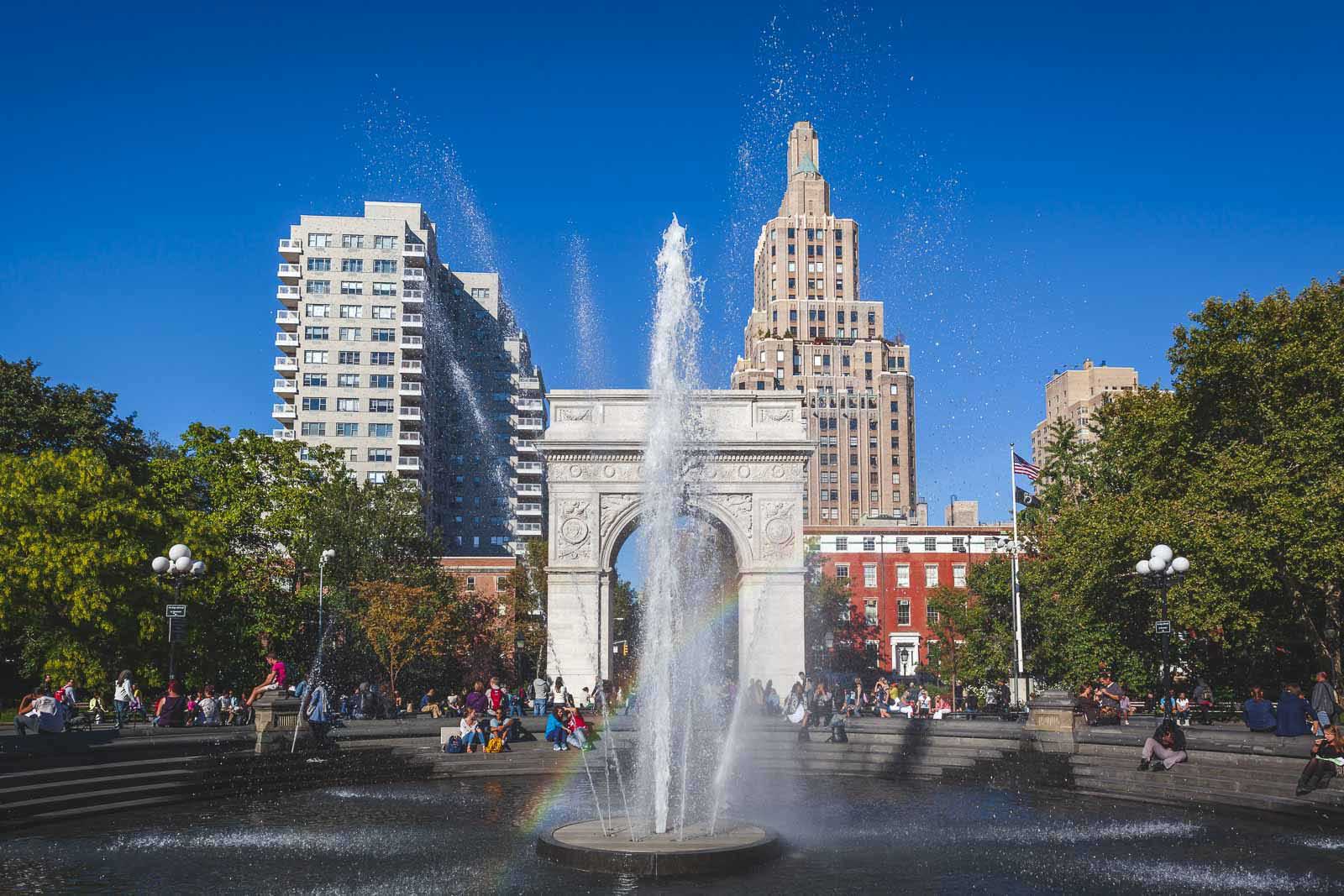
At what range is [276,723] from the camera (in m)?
20.7

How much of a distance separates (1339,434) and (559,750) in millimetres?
20931

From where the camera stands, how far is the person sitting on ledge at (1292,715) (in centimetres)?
1825

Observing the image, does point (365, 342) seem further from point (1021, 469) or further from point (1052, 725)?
point (1052, 725)

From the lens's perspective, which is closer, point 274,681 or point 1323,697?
point 1323,697

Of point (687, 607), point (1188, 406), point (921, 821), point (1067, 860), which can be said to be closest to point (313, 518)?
point (687, 607)

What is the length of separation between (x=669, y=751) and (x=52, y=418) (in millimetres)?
33861

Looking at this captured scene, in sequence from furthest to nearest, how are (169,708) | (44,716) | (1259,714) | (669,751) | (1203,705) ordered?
(1203,705)
(169,708)
(1259,714)
(44,716)
(669,751)

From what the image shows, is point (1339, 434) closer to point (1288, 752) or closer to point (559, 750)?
point (1288, 752)

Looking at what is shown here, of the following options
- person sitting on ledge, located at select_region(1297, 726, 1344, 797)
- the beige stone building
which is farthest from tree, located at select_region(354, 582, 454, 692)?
the beige stone building

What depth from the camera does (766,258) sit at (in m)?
117

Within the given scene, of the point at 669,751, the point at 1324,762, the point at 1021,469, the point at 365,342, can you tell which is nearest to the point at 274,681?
the point at 669,751

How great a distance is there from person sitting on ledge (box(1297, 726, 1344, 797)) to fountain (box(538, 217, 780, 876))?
794cm

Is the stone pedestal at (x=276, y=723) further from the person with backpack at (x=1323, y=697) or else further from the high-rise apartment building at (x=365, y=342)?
the high-rise apartment building at (x=365, y=342)

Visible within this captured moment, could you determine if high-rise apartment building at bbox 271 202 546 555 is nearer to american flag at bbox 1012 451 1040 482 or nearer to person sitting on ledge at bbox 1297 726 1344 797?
american flag at bbox 1012 451 1040 482
